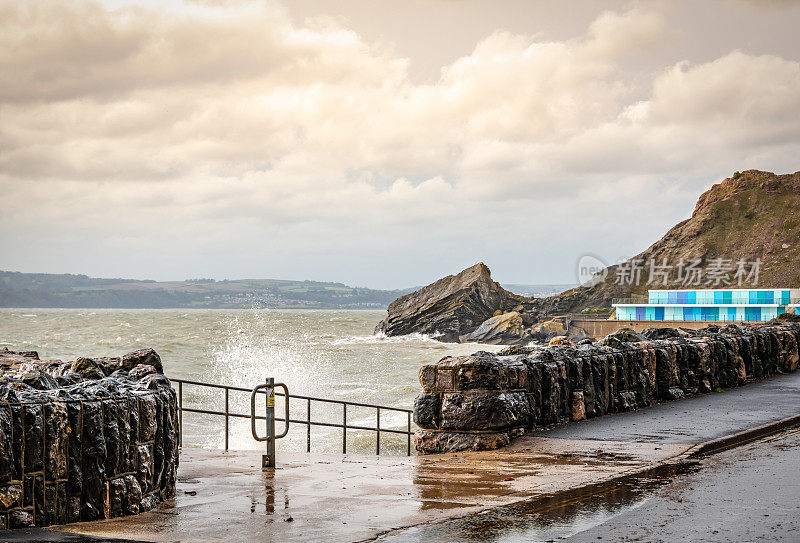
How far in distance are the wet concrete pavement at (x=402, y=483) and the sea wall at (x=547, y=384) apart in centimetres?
37

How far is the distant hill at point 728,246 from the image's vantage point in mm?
150875

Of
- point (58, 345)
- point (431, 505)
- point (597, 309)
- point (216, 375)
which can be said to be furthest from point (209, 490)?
point (597, 309)

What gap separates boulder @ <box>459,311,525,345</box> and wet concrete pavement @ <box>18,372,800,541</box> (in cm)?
9679

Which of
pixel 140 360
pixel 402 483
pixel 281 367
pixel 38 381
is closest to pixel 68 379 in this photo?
pixel 38 381

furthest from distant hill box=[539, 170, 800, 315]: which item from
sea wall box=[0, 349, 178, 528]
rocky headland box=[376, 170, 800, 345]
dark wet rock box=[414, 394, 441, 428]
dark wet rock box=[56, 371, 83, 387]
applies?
sea wall box=[0, 349, 178, 528]

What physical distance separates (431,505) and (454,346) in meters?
91.0

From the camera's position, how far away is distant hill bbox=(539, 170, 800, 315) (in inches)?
5940

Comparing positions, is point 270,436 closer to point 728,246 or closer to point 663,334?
point 663,334

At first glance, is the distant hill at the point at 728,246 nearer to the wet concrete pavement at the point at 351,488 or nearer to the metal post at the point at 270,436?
the wet concrete pavement at the point at 351,488

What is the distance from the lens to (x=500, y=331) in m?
113

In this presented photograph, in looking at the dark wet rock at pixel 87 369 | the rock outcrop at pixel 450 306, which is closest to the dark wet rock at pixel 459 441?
the dark wet rock at pixel 87 369

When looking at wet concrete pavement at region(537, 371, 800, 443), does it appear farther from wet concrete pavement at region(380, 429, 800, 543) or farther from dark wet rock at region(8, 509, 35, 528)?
dark wet rock at region(8, 509, 35, 528)

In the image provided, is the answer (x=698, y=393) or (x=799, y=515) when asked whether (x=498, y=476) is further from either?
(x=698, y=393)

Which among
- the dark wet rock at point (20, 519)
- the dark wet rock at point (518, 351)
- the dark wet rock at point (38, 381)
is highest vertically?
the dark wet rock at point (38, 381)
